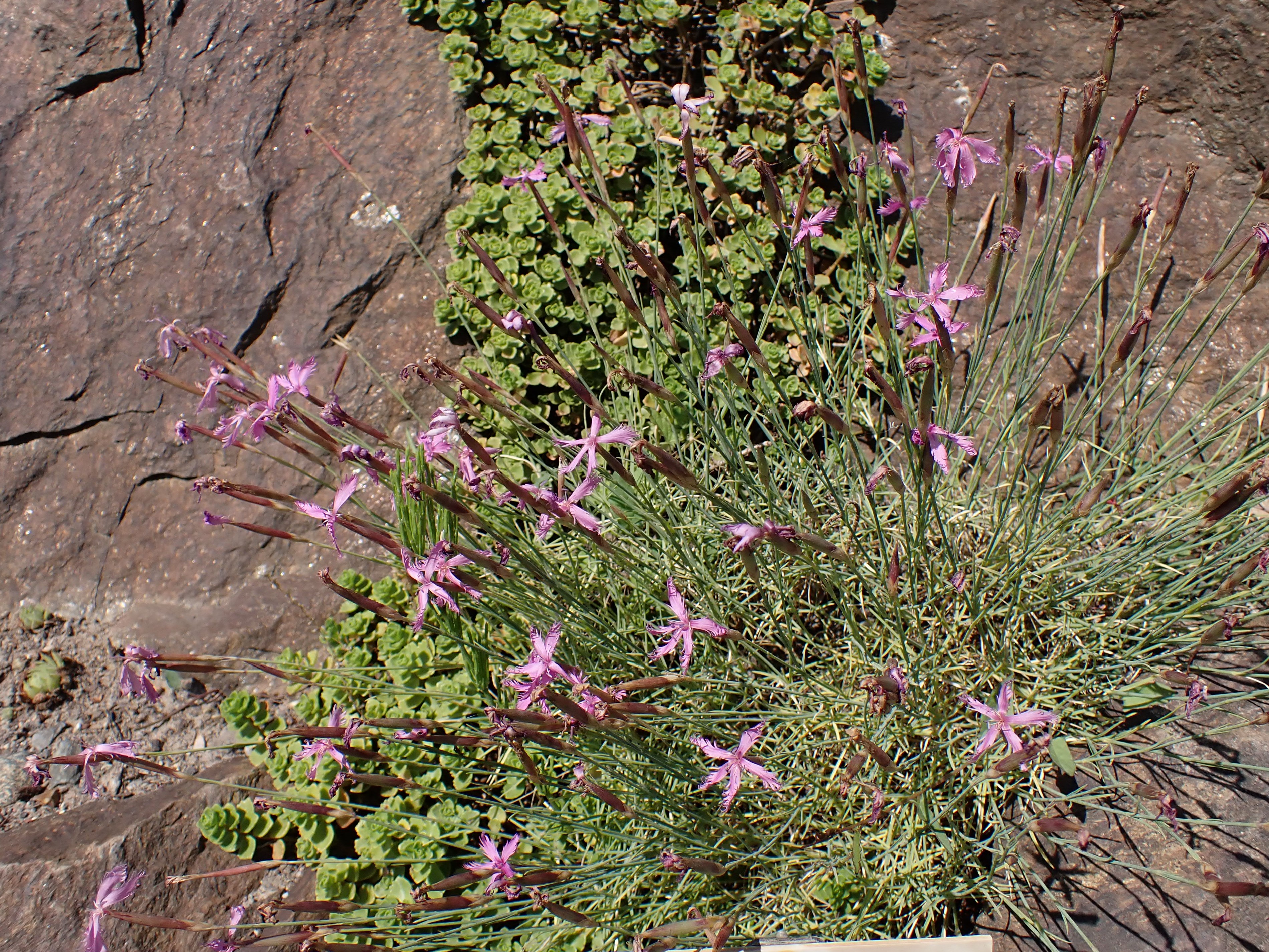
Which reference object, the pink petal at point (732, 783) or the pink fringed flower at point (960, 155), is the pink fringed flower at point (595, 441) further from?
the pink fringed flower at point (960, 155)

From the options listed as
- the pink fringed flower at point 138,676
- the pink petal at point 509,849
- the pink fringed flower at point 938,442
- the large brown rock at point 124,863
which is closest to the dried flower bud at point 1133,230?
the pink fringed flower at point 938,442

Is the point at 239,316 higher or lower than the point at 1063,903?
higher

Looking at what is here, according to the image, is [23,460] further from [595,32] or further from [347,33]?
[595,32]

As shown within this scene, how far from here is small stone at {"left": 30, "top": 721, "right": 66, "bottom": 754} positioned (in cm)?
271

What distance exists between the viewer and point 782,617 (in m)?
2.25

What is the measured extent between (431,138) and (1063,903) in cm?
293

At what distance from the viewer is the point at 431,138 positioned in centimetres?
319

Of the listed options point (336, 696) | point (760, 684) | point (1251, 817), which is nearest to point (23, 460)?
point (336, 696)

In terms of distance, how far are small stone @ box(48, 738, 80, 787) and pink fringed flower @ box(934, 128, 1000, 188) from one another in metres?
2.76

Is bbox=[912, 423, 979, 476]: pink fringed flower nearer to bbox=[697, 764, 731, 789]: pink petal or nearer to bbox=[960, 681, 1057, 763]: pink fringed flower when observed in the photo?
bbox=[960, 681, 1057, 763]: pink fringed flower

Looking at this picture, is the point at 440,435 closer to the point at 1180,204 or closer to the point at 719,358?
the point at 719,358

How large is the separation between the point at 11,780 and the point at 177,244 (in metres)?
1.78

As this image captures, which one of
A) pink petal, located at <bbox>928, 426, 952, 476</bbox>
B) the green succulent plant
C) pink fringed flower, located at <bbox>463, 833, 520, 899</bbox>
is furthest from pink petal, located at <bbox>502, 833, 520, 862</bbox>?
the green succulent plant

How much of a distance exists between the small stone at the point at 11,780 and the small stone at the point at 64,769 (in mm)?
63
